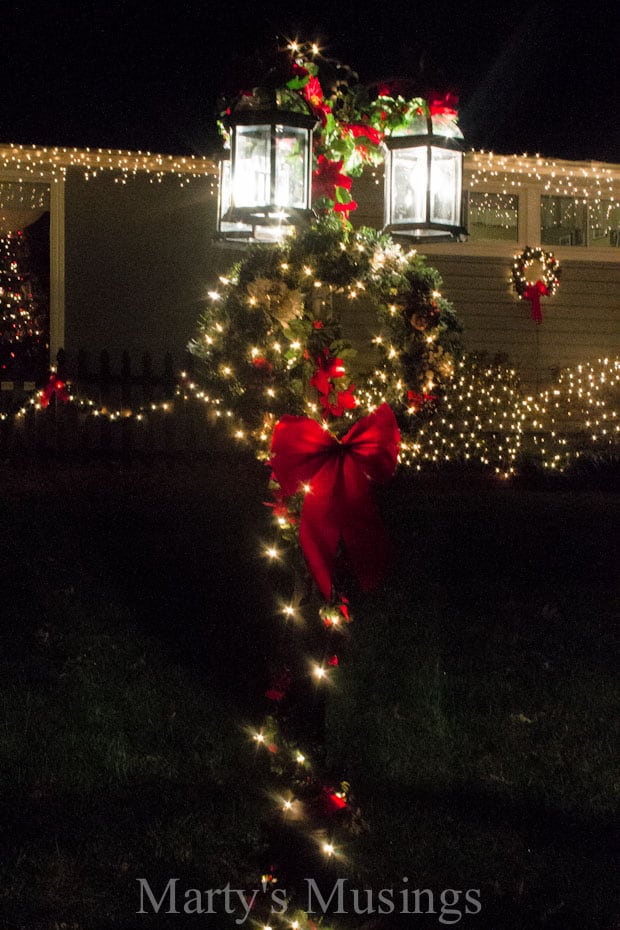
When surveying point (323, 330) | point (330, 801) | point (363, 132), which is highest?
point (363, 132)

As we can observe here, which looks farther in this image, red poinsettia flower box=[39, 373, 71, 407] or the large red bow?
red poinsettia flower box=[39, 373, 71, 407]

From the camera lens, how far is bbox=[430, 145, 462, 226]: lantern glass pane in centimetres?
334

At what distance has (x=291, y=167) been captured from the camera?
120 inches

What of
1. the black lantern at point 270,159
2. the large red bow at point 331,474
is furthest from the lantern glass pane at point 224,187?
the large red bow at point 331,474

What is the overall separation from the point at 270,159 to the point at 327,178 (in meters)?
0.24

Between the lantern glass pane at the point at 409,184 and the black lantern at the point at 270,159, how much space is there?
0.39 m

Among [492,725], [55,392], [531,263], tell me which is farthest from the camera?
[531,263]

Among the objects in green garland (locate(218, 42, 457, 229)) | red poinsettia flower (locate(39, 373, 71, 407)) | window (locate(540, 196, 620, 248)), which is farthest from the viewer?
window (locate(540, 196, 620, 248))

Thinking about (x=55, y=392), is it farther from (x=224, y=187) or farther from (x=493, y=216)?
(x=224, y=187)

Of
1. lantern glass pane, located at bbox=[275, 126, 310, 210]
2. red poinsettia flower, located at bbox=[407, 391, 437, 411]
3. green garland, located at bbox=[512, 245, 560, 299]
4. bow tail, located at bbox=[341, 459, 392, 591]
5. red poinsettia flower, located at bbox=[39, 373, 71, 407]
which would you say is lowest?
bow tail, located at bbox=[341, 459, 392, 591]

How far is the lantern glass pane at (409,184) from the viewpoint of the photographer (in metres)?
3.30

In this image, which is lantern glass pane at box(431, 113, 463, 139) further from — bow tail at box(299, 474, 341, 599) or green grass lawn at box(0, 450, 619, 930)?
green grass lawn at box(0, 450, 619, 930)

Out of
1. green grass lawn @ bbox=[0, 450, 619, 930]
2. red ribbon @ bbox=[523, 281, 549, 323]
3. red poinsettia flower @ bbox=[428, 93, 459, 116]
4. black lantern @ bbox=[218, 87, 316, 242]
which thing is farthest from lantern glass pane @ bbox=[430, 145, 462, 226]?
red ribbon @ bbox=[523, 281, 549, 323]

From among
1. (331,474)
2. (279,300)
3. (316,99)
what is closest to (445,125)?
(316,99)
